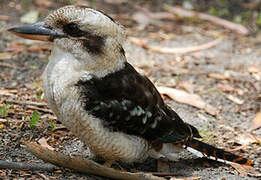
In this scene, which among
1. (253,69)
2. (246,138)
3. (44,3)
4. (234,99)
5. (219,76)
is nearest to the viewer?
(246,138)

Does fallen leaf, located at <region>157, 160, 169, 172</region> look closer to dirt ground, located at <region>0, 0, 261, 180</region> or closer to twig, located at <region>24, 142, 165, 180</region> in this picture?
dirt ground, located at <region>0, 0, 261, 180</region>

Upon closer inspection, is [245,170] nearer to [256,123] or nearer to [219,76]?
[256,123]

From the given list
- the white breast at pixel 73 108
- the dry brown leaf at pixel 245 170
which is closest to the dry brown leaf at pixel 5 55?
the white breast at pixel 73 108

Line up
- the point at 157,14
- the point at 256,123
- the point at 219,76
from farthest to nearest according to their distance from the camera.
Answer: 1. the point at 157,14
2. the point at 219,76
3. the point at 256,123

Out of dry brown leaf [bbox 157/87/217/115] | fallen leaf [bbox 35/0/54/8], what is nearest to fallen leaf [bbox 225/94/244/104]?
dry brown leaf [bbox 157/87/217/115]

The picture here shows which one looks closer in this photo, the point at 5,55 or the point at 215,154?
the point at 215,154

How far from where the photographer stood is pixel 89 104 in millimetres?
3330

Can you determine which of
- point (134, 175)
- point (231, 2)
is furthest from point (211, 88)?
point (231, 2)

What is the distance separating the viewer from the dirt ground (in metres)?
3.99

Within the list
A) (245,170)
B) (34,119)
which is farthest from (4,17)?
(245,170)

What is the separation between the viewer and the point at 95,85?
3.40 m

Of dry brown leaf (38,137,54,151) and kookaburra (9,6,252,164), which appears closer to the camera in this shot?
kookaburra (9,6,252,164)

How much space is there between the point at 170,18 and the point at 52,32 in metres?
4.98

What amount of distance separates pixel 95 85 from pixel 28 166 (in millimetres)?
824
